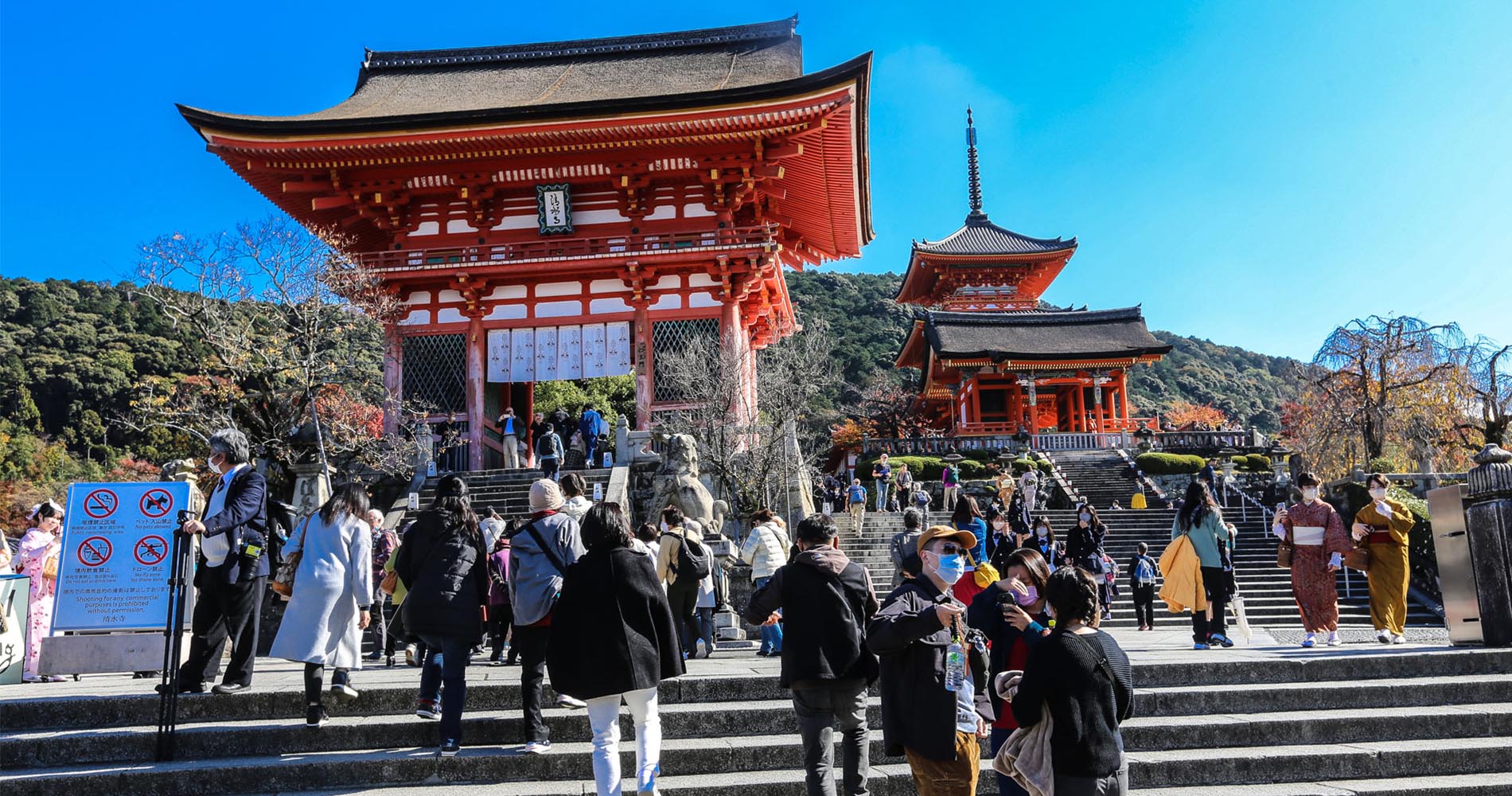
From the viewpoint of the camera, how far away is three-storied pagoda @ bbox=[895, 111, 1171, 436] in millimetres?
33938

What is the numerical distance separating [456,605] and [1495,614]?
26.2 ft

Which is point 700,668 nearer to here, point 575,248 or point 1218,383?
point 575,248

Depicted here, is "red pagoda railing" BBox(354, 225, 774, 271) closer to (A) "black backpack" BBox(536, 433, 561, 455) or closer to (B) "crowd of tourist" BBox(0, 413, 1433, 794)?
(A) "black backpack" BBox(536, 433, 561, 455)

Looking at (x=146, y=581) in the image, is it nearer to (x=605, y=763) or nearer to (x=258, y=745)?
(x=258, y=745)

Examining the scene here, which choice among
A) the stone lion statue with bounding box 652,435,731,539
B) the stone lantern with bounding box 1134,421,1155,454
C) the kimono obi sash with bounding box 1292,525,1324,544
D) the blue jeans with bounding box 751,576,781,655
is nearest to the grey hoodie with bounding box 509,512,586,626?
the blue jeans with bounding box 751,576,781,655

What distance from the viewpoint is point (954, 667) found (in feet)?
13.5

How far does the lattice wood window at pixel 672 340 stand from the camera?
65.1 ft

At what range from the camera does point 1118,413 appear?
118 feet

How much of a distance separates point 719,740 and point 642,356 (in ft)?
Answer: 47.4

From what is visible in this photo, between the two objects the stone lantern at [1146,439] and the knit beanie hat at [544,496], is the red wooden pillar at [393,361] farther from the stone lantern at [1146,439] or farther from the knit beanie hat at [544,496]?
the stone lantern at [1146,439]

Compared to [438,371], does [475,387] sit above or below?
below

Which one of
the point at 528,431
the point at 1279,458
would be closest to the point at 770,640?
the point at 528,431

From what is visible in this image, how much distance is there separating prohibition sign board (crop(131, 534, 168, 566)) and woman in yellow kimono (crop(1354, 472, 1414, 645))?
9.80 metres

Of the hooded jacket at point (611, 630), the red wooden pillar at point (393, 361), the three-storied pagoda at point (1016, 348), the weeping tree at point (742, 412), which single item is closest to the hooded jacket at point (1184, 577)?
the hooded jacket at point (611, 630)
